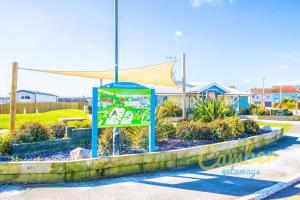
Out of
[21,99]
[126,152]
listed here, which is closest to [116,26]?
[126,152]

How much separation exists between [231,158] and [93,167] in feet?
13.9

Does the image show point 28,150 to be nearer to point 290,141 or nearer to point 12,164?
point 12,164

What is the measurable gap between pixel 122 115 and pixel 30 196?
2.91m

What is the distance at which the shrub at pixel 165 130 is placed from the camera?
29.9ft

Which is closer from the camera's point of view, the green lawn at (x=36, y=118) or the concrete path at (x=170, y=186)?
the concrete path at (x=170, y=186)

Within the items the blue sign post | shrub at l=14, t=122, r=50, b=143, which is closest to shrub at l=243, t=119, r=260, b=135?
the blue sign post

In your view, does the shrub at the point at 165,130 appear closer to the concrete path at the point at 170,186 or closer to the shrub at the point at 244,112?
the concrete path at the point at 170,186

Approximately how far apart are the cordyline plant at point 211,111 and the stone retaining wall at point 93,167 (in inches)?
178

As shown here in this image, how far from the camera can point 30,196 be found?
488 centimetres

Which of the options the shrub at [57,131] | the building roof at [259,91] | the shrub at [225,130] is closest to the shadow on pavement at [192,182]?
the shrub at [225,130]

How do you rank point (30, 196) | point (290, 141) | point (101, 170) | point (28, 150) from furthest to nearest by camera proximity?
point (290, 141) → point (28, 150) → point (101, 170) → point (30, 196)

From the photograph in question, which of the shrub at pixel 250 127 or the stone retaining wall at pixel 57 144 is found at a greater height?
the shrub at pixel 250 127

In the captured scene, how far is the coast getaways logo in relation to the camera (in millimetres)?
6766

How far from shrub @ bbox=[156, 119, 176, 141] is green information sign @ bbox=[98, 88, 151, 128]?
1.87 metres
